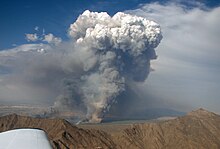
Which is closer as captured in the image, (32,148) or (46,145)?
(32,148)

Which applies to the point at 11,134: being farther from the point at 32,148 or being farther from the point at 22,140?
the point at 32,148

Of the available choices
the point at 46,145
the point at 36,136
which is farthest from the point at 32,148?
the point at 36,136

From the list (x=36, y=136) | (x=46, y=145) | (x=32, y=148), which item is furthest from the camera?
(x=36, y=136)

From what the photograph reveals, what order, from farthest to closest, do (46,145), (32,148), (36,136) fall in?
(36,136)
(46,145)
(32,148)

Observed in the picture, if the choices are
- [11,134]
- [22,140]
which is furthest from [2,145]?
[11,134]

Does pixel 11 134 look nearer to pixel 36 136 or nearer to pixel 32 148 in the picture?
pixel 36 136

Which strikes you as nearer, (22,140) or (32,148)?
(32,148)
